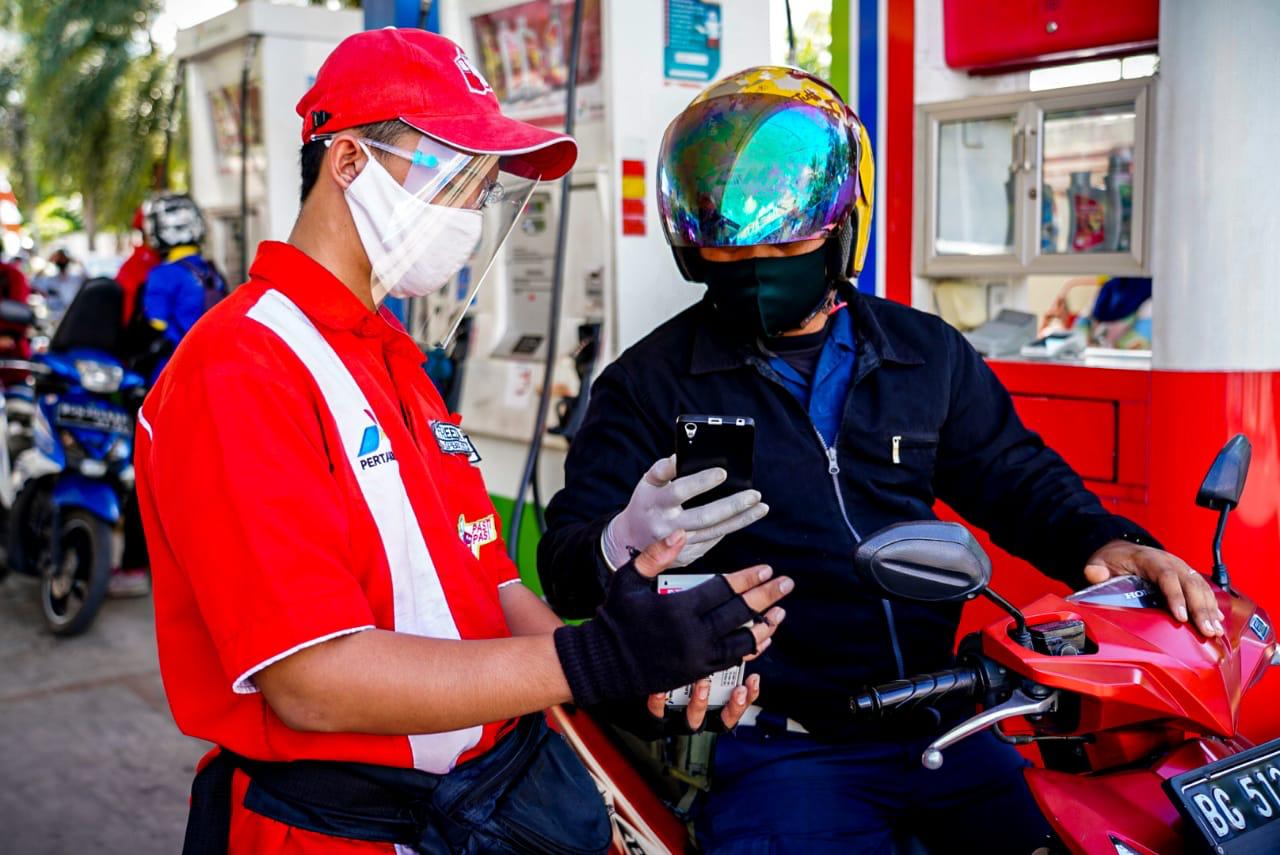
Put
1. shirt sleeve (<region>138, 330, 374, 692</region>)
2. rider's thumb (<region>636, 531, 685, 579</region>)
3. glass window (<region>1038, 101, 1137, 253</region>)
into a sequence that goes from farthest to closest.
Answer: glass window (<region>1038, 101, 1137, 253</region>), rider's thumb (<region>636, 531, 685, 579</region>), shirt sleeve (<region>138, 330, 374, 692</region>)

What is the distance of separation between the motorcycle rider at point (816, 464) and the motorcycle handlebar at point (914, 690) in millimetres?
486

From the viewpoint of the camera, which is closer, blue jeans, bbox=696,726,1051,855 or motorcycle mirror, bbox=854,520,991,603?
motorcycle mirror, bbox=854,520,991,603

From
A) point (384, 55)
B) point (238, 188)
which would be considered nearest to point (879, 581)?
point (384, 55)

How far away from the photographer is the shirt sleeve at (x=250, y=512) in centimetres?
133

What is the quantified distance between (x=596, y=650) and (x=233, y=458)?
1.46ft

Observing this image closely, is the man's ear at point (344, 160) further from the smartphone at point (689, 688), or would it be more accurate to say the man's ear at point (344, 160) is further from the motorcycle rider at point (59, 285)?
the motorcycle rider at point (59, 285)

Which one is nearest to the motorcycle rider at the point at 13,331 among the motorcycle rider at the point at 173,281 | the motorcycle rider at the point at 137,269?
the motorcycle rider at the point at 137,269

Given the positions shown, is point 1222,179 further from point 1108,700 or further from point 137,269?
point 137,269

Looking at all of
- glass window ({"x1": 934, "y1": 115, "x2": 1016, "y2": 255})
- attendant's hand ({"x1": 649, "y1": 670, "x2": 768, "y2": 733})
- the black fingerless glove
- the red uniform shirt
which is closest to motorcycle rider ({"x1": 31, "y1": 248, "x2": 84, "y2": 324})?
glass window ({"x1": 934, "y1": 115, "x2": 1016, "y2": 255})

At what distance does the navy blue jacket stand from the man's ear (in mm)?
675

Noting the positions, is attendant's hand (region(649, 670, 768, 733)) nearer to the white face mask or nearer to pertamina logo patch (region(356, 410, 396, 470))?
pertamina logo patch (region(356, 410, 396, 470))

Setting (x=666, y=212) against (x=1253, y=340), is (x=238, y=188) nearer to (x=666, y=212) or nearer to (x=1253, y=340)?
(x=666, y=212)

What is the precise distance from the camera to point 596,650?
1380mm

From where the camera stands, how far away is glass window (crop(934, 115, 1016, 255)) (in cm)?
337
